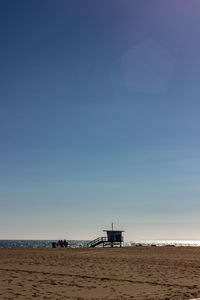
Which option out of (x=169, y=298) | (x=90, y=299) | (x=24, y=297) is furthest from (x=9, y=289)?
(x=169, y=298)

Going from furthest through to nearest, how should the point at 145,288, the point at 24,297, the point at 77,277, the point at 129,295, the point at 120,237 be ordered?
1. the point at 120,237
2. the point at 77,277
3. the point at 145,288
4. the point at 129,295
5. the point at 24,297

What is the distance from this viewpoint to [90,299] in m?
11.1

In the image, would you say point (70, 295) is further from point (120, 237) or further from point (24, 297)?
point (120, 237)

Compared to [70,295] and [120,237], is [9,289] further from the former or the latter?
[120,237]

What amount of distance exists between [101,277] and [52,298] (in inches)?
219

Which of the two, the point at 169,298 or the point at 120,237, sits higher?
the point at 120,237

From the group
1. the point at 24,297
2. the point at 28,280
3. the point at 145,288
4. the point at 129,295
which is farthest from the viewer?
the point at 28,280

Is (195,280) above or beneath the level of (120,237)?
beneath

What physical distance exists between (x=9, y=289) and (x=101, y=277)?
16.8ft

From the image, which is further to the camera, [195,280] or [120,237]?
[120,237]

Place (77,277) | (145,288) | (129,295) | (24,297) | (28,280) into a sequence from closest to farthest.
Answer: (24,297) < (129,295) < (145,288) < (28,280) < (77,277)

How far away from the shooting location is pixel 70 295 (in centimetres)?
1164

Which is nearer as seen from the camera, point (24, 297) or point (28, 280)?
point (24, 297)

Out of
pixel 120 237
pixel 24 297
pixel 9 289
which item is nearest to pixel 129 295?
pixel 24 297
